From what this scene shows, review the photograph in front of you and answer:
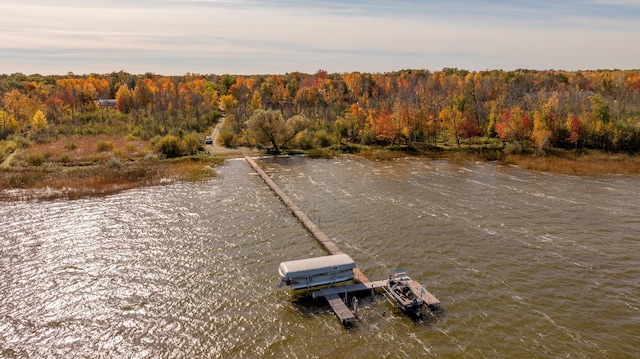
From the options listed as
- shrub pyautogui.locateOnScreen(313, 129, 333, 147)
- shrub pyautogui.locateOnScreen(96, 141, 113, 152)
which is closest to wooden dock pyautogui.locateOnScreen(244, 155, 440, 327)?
shrub pyautogui.locateOnScreen(96, 141, 113, 152)

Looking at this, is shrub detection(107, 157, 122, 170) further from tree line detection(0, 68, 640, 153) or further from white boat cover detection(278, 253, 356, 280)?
white boat cover detection(278, 253, 356, 280)

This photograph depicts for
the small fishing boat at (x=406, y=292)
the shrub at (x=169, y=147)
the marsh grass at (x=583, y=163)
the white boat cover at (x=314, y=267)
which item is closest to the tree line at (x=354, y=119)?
the marsh grass at (x=583, y=163)

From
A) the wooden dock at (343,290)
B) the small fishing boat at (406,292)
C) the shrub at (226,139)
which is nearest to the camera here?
the wooden dock at (343,290)

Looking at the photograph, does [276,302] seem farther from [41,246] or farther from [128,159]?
[128,159]

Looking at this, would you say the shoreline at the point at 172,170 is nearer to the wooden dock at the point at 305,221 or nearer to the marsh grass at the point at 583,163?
the marsh grass at the point at 583,163

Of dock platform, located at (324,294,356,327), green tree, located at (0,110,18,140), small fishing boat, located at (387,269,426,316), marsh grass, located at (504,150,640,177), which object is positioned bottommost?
dock platform, located at (324,294,356,327)

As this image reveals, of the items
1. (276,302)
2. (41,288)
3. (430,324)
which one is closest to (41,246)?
(41,288)
